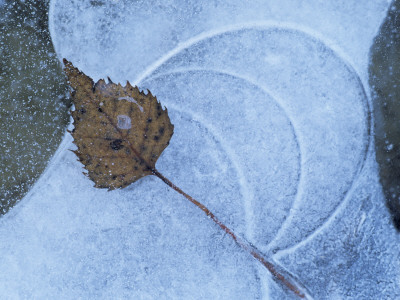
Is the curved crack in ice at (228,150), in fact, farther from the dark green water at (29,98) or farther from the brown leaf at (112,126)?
the dark green water at (29,98)

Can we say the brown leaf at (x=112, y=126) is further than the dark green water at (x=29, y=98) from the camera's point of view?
No

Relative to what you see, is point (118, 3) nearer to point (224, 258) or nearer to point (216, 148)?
point (216, 148)

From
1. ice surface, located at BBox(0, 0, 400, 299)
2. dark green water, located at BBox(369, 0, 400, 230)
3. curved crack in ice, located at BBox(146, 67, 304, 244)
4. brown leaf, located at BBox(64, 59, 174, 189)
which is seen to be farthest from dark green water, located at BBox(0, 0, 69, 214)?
dark green water, located at BBox(369, 0, 400, 230)

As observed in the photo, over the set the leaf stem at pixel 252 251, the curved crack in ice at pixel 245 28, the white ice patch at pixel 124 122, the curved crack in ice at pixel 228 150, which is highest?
the curved crack in ice at pixel 245 28

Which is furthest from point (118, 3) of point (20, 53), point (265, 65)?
point (265, 65)

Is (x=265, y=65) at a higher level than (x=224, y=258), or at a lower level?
higher

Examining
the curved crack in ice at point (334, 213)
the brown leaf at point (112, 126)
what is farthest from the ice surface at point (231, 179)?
the brown leaf at point (112, 126)

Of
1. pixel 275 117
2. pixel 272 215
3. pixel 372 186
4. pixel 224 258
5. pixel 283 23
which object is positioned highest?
pixel 283 23

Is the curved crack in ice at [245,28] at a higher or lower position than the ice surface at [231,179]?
higher
